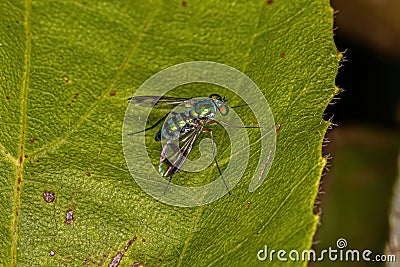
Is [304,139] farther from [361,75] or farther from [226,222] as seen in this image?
[361,75]

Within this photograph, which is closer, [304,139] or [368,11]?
[304,139]

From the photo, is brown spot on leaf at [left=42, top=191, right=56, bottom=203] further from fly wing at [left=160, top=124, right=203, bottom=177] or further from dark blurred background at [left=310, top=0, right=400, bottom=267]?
dark blurred background at [left=310, top=0, right=400, bottom=267]

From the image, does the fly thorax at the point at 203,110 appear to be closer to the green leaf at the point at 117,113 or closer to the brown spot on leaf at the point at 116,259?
the green leaf at the point at 117,113

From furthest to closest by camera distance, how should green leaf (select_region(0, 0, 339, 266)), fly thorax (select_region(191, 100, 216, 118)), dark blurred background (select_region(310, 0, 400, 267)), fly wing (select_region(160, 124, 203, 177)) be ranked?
dark blurred background (select_region(310, 0, 400, 267)), fly thorax (select_region(191, 100, 216, 118)), fly wing (select_region(160, 124, 203, 177)), green leaf (select_region(0, 0, 339, 266))

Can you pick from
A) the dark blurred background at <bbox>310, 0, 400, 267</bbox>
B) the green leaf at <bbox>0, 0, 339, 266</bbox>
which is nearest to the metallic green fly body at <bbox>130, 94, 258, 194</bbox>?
the green leaf at <bbox>0, 0, 339, 266</bbox>

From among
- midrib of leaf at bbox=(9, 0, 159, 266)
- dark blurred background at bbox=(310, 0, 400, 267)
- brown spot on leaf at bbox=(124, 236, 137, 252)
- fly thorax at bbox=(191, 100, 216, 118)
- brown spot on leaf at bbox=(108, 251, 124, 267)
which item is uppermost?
dark blurred background at bbox=(310, 0, 400, 267)

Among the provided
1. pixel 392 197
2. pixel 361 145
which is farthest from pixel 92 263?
pixel 361 145
